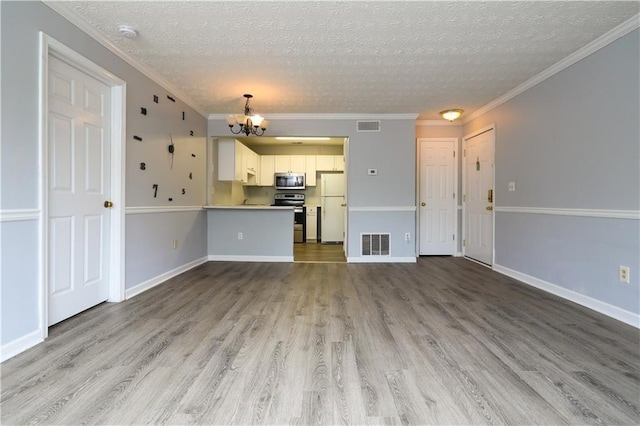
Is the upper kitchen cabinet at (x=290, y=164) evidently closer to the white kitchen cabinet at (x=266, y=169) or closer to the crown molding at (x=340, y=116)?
the white kitchen cabinet at (x=266, y=169)

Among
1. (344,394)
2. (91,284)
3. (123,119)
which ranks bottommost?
(344,394)

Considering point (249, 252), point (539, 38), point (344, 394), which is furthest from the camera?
point (249, 252)

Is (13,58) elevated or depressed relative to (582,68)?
depressed

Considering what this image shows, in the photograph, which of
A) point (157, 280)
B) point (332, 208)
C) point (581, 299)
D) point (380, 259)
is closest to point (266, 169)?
point (332, 208)

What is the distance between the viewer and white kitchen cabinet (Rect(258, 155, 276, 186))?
22.5 feet

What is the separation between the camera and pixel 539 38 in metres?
2.41

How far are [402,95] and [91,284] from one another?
Result: 3.88 meters

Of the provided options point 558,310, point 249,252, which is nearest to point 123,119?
point 249,252

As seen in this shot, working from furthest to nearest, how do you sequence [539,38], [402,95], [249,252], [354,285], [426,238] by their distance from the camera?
[426,238], [249,252], [402,95], [354,285], [539,38]

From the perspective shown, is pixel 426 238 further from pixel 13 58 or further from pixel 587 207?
pixel 13 58

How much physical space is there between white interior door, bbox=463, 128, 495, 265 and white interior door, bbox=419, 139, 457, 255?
0.23m

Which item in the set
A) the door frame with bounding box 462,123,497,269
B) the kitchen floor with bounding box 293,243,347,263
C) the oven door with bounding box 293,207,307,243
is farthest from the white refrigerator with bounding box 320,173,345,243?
the door frame with bounding box 462,123,497,269

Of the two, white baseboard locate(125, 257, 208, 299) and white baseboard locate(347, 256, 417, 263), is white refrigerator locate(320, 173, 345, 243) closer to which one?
white baseboard locate(347, 256, 417, 263)

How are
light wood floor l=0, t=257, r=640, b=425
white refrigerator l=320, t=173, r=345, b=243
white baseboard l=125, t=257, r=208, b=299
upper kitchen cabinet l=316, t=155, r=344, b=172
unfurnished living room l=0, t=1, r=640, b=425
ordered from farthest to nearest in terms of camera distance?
upper kitchen cabinet l=316, t=155, r=344, b=172, white refrigerator l=320, t=173, r=345, b=243, white baseboard l=125, t=257, r=208, b=299, unfurnished living room l=0, t=1, r=640, b=425, light wood floor l=0, t=257, r=640, b=425
